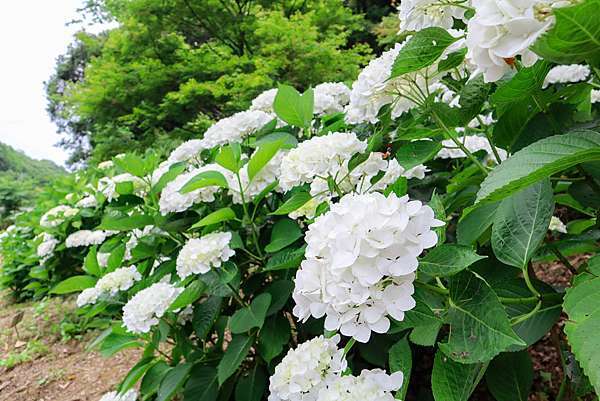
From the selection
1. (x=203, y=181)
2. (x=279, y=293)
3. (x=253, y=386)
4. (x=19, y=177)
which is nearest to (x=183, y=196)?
(x=203, y=181)

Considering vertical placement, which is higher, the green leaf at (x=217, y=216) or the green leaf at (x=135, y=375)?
the green leaf at (x=217, y=216)

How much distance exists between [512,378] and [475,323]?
0.43 metres

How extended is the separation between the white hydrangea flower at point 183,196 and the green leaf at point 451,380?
0.90 m

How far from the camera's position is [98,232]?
3074mm

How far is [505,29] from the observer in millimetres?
476

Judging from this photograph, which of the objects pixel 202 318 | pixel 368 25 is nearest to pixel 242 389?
pixel 202 318

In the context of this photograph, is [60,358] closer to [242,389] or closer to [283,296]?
[242,389]

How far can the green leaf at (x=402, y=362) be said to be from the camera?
69cm

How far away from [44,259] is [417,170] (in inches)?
146

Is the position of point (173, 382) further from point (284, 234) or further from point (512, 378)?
point (512, 378)

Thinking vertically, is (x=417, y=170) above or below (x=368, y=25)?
above

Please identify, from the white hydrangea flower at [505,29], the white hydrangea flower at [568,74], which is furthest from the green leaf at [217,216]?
the white hydrangea flower at [568,74]

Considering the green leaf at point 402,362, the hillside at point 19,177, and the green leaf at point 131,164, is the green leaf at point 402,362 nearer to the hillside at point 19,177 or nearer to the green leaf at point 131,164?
the green leaf at point 131,164

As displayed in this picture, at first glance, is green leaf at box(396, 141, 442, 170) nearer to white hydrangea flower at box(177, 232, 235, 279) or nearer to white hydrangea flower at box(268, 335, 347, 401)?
white hydrangea flower at box(268, 335, 347, 401)
